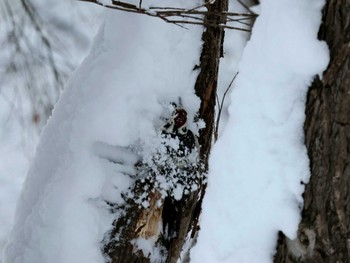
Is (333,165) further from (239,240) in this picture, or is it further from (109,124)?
(109,124)

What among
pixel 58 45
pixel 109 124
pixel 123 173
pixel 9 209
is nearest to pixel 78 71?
pixel 109 124

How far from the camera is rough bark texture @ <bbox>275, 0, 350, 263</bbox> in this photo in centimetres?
91

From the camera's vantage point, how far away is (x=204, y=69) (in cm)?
156

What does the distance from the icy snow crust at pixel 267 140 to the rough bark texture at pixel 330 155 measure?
2cm

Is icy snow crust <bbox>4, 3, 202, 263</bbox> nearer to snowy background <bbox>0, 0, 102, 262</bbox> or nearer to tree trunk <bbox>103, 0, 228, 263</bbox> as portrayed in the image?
tree trunk <bbox>103, 0, 228, 263</bbox>

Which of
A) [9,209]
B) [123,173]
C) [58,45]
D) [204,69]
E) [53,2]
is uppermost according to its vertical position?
[53,2]

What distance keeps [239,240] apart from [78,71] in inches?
32.5

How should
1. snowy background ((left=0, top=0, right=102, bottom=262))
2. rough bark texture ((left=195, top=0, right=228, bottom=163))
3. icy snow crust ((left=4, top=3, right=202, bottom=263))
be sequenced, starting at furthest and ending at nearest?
snowy background ((left=0, top=0, right=102, bottom=262)) → rough bark texture ((left=195, top=0, right=228, bottom=163)) → icy snow crust ((left=4, top=3, right=202, bottom=263))

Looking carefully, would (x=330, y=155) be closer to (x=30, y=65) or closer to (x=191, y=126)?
(x=191, y=126)

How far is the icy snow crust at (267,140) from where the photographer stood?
94 cm

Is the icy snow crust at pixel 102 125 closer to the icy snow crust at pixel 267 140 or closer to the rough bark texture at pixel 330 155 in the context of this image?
the icy snow crust at pixel 267 140

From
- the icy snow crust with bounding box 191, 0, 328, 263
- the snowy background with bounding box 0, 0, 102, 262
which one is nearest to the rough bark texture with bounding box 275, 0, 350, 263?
the icy snow crust with bounding box 191, 0, 328, 263

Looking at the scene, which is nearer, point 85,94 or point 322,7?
point 322,7

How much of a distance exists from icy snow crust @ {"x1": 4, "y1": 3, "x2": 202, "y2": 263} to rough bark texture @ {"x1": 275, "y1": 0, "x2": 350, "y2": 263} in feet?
1.93
